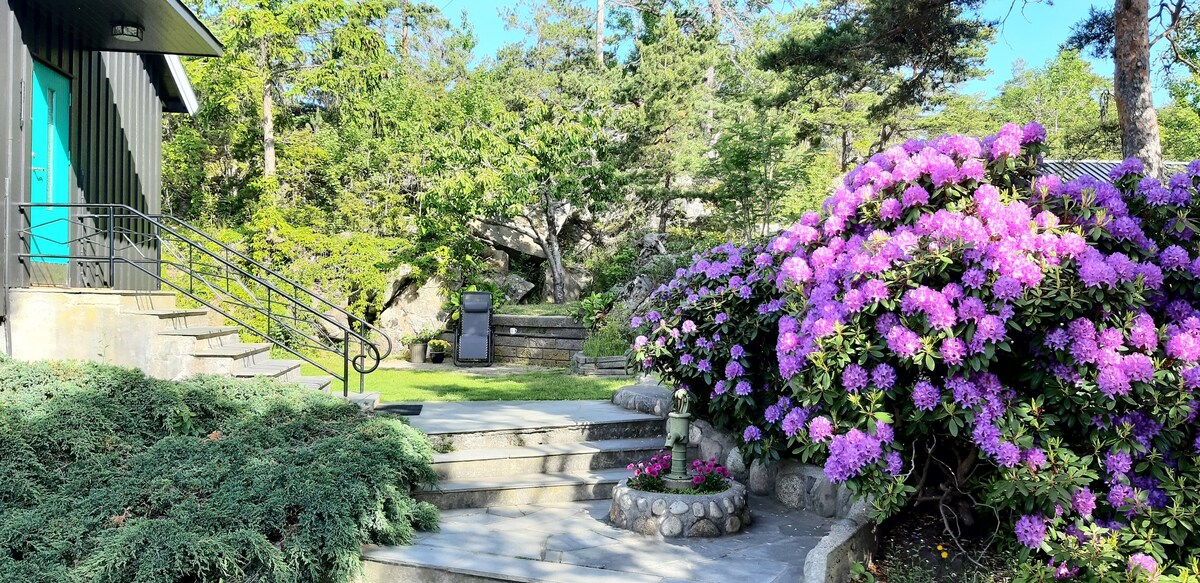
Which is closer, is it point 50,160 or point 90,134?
point 50,160

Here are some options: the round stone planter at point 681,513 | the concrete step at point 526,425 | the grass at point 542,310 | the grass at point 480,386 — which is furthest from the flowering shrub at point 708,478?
the grass at point 542,310

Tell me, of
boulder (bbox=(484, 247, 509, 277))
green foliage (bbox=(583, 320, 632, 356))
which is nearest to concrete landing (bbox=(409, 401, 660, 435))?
green foliage (bbox=(583, 320, 632, 356))

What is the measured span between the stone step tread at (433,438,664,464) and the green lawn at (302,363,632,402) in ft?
5.80

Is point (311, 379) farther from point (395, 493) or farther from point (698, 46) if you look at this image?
point (698, 46)

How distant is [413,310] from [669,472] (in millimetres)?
9456

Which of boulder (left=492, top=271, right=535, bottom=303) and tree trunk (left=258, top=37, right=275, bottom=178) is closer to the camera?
tree trunk (left=258, top=37, right=275, bottom=178)

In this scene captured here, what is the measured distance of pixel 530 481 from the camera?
17.6 ft

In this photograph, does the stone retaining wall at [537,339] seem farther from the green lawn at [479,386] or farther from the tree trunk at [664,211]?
the tree trunk at [664,211]

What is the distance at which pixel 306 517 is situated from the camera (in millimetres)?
4031

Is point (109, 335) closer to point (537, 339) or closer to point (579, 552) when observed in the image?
point (579, 552)

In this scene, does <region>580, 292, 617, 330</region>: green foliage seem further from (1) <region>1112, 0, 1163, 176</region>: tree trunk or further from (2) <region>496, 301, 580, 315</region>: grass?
(1) <region>1112, 0, 1163, 176</region>: tree trunk

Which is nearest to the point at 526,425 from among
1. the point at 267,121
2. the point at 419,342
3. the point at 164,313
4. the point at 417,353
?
the point at 164,313

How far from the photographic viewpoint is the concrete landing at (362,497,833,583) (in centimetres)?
392

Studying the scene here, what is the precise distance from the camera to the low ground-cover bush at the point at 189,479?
12.3 ft
